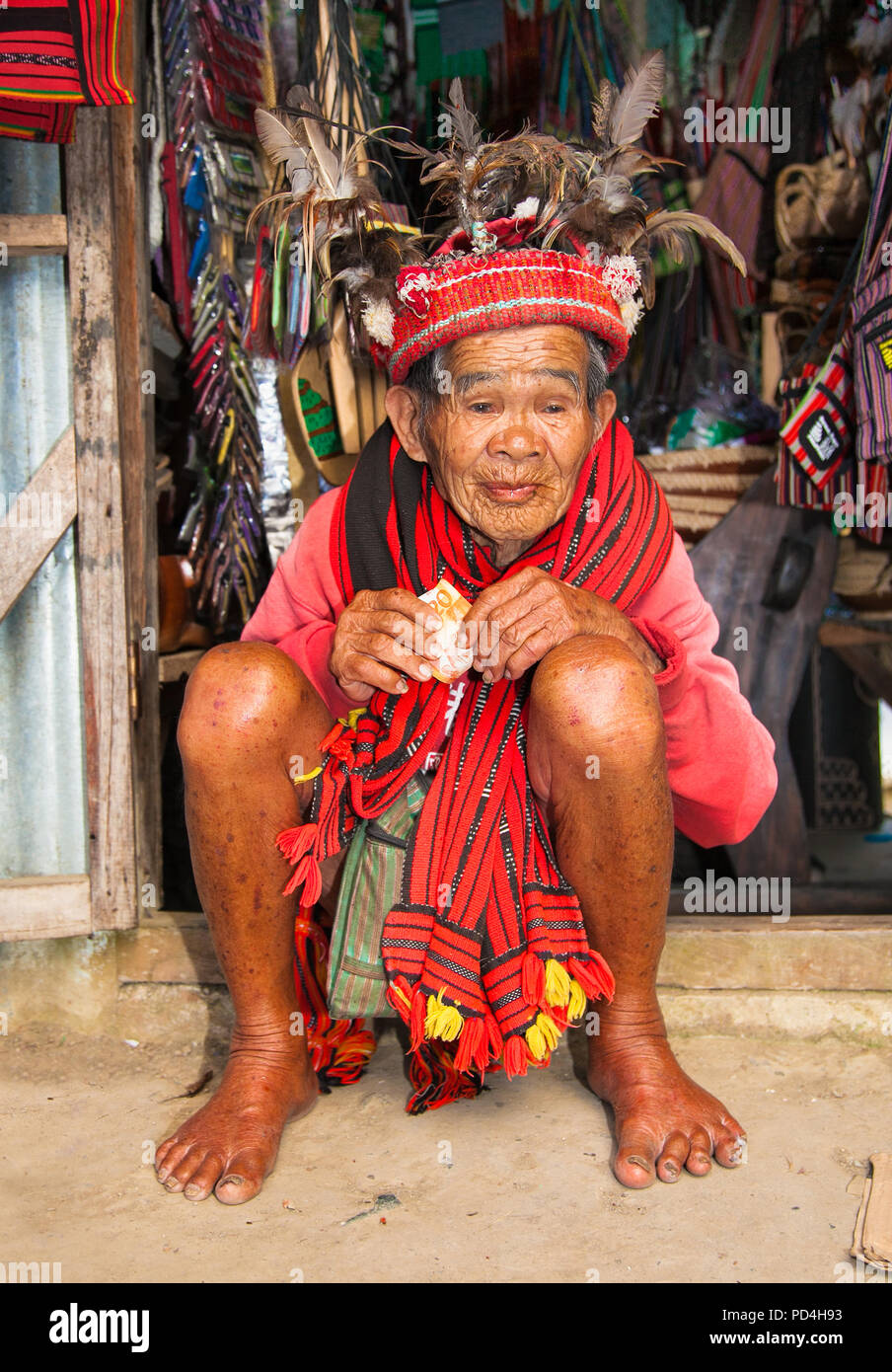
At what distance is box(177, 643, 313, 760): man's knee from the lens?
188 centimetres

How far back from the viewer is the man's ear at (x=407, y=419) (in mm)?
2188

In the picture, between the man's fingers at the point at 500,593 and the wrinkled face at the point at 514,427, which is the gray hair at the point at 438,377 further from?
the man's fingers at the point at 500,593

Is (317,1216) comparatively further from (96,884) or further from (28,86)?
(28,86)

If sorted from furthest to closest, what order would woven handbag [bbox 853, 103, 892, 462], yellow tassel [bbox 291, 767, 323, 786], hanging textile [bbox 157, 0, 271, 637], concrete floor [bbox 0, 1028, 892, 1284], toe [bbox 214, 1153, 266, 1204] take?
1. hanging textile [bbox 157, 0, 271, 637]
2. woven handbag [bbox 853, 103, 892, 462]
3. yellow tassel [bbox 291, 767, 323, 786]
4. toe [bbox 214, 1153, 266, 1204]
5. concrete floor [bbox 0, 1028, 892, 1284]

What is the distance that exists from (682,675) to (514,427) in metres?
0.54

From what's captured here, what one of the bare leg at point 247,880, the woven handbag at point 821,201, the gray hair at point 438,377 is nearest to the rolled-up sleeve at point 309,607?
the bare leg at point 247,880

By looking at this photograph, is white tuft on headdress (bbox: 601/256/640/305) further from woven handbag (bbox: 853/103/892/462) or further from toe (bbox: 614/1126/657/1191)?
toe (bbox: 614/1126/657/1191)

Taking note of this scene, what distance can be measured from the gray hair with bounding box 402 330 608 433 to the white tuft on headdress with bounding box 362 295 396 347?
9 centimetres

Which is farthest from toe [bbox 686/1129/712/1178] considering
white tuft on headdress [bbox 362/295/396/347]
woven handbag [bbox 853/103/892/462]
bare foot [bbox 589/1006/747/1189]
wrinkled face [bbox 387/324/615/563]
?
woven handbag [bbox 853/103/892/462]

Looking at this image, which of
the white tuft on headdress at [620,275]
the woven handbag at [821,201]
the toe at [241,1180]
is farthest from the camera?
the woven handbag at [821,201]

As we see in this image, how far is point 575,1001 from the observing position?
1.89m
